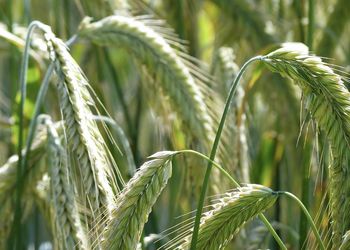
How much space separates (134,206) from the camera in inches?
47.1

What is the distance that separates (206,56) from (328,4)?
0.79 meters

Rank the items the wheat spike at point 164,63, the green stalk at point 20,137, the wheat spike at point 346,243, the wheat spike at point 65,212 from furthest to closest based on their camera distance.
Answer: the wheat spike at point 164,63 → the green stalk at point 20,137 → the wheat spike at point 65,212 → the wheat spike at point 346,243

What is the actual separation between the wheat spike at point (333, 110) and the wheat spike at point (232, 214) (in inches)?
4.0

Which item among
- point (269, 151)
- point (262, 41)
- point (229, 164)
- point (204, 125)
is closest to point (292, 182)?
point (269, 151)

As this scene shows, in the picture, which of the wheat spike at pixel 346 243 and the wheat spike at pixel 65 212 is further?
the wheat spike at pixel 65 212

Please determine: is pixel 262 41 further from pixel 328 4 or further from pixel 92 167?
pixel 92 167

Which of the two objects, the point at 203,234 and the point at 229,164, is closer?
the point at 203,234

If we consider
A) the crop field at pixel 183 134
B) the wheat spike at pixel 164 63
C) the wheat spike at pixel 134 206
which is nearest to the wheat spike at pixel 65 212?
the crop field at pixel 183 134

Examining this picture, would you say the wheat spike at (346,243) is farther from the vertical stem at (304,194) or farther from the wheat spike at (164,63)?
the wheat spike at (164,63)

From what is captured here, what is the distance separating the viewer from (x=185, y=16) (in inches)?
101

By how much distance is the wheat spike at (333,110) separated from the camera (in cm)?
121

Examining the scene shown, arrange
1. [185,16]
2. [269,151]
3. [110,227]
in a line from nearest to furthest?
[110,227] → [269,151] → [185,16]

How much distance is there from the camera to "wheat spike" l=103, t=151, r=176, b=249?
1.19 meters

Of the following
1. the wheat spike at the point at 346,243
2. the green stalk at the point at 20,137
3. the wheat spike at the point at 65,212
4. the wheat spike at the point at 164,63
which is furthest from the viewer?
the wheat spike at the point at 164,63
